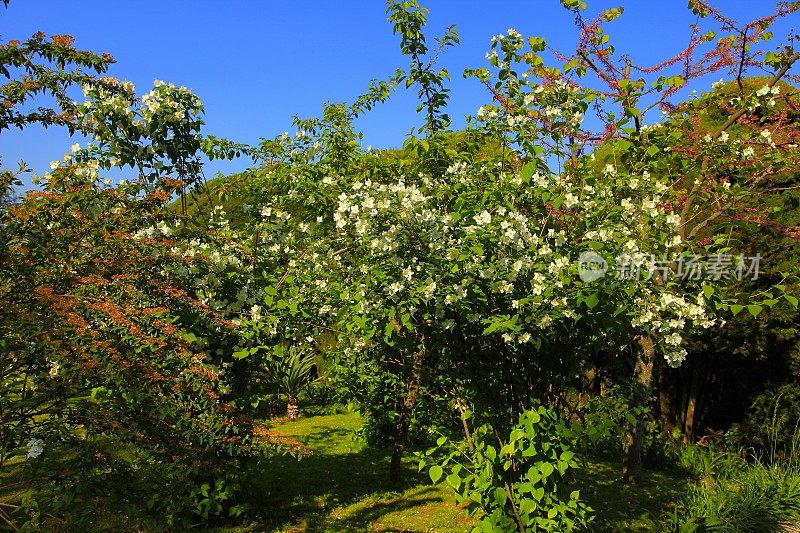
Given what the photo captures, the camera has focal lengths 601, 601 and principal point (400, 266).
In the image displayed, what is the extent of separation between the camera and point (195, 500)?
5.04m

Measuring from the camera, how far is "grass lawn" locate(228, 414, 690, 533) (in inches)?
215

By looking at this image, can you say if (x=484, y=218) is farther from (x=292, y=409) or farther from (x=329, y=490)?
(x=292, y=409)

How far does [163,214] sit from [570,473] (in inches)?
132

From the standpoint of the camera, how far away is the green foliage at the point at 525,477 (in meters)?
3.76

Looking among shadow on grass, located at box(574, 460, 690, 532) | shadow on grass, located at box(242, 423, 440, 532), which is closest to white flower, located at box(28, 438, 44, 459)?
shadow on grass, located at box(242, 423, 440, 532)

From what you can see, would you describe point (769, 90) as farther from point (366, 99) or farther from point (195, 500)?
point (195, 500)

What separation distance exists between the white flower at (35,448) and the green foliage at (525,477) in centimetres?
218

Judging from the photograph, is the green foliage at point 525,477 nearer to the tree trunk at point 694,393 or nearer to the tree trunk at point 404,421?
the tree trunk at point 404,421

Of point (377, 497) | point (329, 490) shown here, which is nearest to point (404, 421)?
point (377, 497)

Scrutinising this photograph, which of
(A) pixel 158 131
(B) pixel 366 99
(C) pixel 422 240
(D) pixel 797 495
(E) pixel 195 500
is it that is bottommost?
(D) pixel 797 495

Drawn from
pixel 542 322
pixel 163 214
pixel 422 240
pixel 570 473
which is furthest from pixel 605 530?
pixel 163 214

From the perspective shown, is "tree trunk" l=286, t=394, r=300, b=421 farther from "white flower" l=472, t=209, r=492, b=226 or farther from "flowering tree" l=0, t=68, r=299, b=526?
"white flower" l=472, t=209, r=492, b=226

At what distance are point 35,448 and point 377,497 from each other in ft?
12.7

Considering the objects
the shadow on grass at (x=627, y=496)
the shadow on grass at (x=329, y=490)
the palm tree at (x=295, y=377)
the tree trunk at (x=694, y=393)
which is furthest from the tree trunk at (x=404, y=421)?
the tree trunk at (x=694, y=393)
